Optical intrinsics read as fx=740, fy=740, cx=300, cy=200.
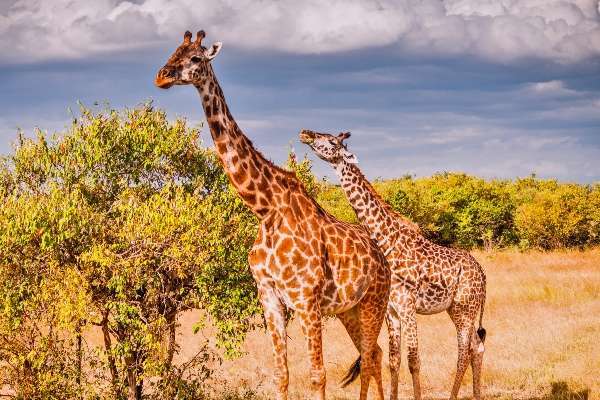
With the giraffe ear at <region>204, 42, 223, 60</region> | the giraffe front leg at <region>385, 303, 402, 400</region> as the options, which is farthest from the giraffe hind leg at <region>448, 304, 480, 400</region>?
the giraffe ear at <region>204, 42, 223, 60</region>

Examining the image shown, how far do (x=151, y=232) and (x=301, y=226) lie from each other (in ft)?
12.6

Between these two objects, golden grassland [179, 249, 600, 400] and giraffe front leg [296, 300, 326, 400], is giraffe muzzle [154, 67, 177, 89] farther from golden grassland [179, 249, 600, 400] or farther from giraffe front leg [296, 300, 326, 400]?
golden grassland [179, 249, 600, 400]

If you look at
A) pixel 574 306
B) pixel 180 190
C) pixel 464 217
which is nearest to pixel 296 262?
pixel 180 190

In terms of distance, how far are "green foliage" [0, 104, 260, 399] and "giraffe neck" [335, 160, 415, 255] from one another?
82.7 inches

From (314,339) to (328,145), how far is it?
14.6 feet

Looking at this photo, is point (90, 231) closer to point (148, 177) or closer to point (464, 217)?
point (148, 177)

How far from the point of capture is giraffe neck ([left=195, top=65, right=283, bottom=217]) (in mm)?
9328

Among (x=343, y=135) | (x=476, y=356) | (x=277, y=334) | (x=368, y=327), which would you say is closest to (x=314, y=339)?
(x=277, y=334)

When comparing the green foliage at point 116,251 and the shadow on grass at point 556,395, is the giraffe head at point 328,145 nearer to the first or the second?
the green foliage at point 116,251

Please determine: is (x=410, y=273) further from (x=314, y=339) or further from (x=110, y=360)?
(x=110, y=360)

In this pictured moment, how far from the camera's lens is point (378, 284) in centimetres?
1096

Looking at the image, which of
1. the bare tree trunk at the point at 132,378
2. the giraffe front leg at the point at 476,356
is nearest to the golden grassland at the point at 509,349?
the bare tree trunk at the point at 132,378

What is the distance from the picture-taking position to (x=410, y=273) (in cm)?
1369

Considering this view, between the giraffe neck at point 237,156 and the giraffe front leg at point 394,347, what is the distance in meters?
4.38
